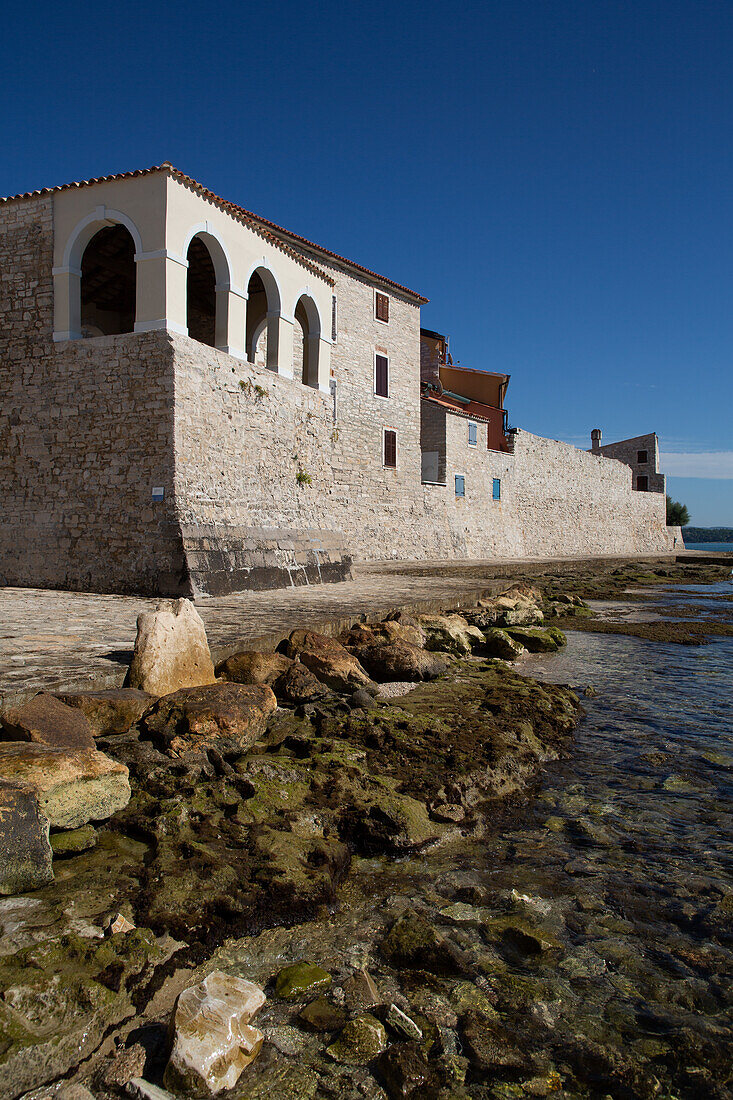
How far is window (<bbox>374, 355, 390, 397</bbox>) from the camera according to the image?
2292 centimetres

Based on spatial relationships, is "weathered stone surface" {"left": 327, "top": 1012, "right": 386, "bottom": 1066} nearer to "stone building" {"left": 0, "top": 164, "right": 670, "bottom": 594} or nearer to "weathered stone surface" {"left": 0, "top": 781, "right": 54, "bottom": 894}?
"weathered stone surface" {"left": 0, "top": 781, "right": 54, "bottom": 894}

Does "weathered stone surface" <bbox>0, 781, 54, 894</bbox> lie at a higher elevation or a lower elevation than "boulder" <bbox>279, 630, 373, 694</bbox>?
lower

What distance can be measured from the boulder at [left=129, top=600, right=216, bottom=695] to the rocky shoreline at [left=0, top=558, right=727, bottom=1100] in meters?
0.02

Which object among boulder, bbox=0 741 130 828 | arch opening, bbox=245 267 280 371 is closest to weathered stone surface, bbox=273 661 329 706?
boulder, bbox=0 741 130 828

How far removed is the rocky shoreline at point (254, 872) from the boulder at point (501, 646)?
8.52 ft

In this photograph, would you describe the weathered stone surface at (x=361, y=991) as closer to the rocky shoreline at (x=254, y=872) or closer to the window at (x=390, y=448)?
the rocky shoreline at (x=254, y=872)

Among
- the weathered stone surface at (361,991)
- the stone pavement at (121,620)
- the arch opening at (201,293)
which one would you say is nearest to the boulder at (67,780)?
the stone pavement at (121,620)

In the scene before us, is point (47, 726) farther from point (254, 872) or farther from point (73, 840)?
point (254, 872)

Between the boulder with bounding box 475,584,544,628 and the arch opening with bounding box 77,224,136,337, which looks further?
the arch opening with bounding box 77,224,136,337

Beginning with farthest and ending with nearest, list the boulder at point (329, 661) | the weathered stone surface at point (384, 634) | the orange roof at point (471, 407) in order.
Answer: the orange roof at point (471, 407), the weathered stone surface at point (384, 634), the boulder at point (329, 661)

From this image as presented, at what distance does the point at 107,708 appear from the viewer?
4.12 meters

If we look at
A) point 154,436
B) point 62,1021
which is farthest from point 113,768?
point 154,436

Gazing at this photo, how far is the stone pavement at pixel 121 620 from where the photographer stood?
4.68 meters

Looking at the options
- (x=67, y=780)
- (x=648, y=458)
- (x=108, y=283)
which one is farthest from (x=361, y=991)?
(x=648, y=458)
